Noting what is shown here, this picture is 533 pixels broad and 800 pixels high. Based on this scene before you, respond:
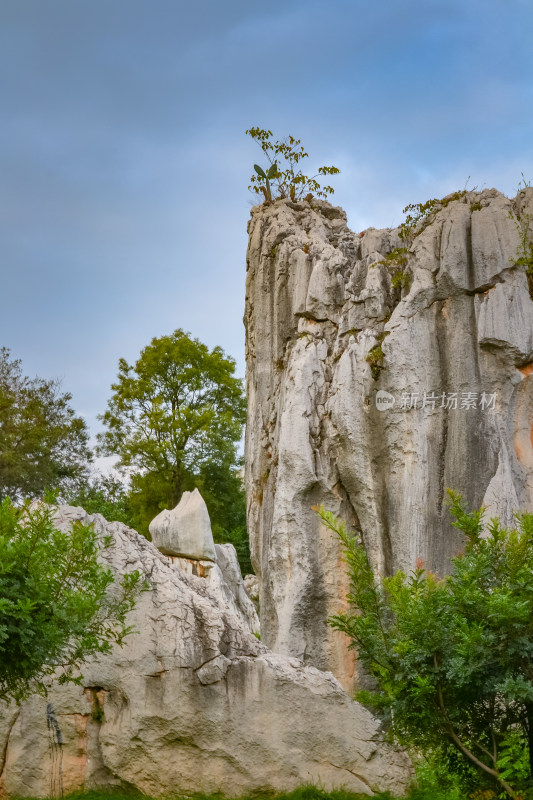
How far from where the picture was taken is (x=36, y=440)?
31.7m

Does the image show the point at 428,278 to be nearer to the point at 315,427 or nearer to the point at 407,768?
the point at 315,427

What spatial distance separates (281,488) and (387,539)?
2.38 metres

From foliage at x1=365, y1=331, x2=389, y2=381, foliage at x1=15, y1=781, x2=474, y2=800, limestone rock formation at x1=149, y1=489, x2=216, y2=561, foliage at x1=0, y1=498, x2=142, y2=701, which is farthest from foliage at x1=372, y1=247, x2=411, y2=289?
foliage at x1=0, y1=498, x2=142, y2=701

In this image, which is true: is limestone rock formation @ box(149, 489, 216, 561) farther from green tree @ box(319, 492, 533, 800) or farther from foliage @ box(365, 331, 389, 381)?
green tree @ box(319, 492, 533, 800)

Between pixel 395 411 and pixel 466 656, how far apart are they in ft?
36.8

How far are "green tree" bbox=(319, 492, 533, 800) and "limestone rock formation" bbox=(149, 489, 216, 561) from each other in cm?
879

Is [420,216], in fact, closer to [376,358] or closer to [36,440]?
[376,358]

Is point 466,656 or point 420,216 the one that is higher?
point 420,216

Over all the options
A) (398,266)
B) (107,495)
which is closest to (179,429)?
(107,495)

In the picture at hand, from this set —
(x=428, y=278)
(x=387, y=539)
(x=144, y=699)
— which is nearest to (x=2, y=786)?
(x=144, y=699)

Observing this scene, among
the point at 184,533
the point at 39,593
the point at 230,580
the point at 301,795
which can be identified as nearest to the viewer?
the point at 39,593

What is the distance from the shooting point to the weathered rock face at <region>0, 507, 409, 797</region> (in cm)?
870

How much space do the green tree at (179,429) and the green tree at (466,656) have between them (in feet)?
69.8

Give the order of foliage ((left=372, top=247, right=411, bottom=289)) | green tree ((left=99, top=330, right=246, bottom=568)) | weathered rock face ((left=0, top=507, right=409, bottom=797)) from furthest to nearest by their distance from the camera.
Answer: green tree ((left=99, top=330, right=246, bottom=568)) → foliage ((left=372, top=247, right=411, bottom=289)) → weathered rock face ((left=0, top=507, right=409, bottom=797))
